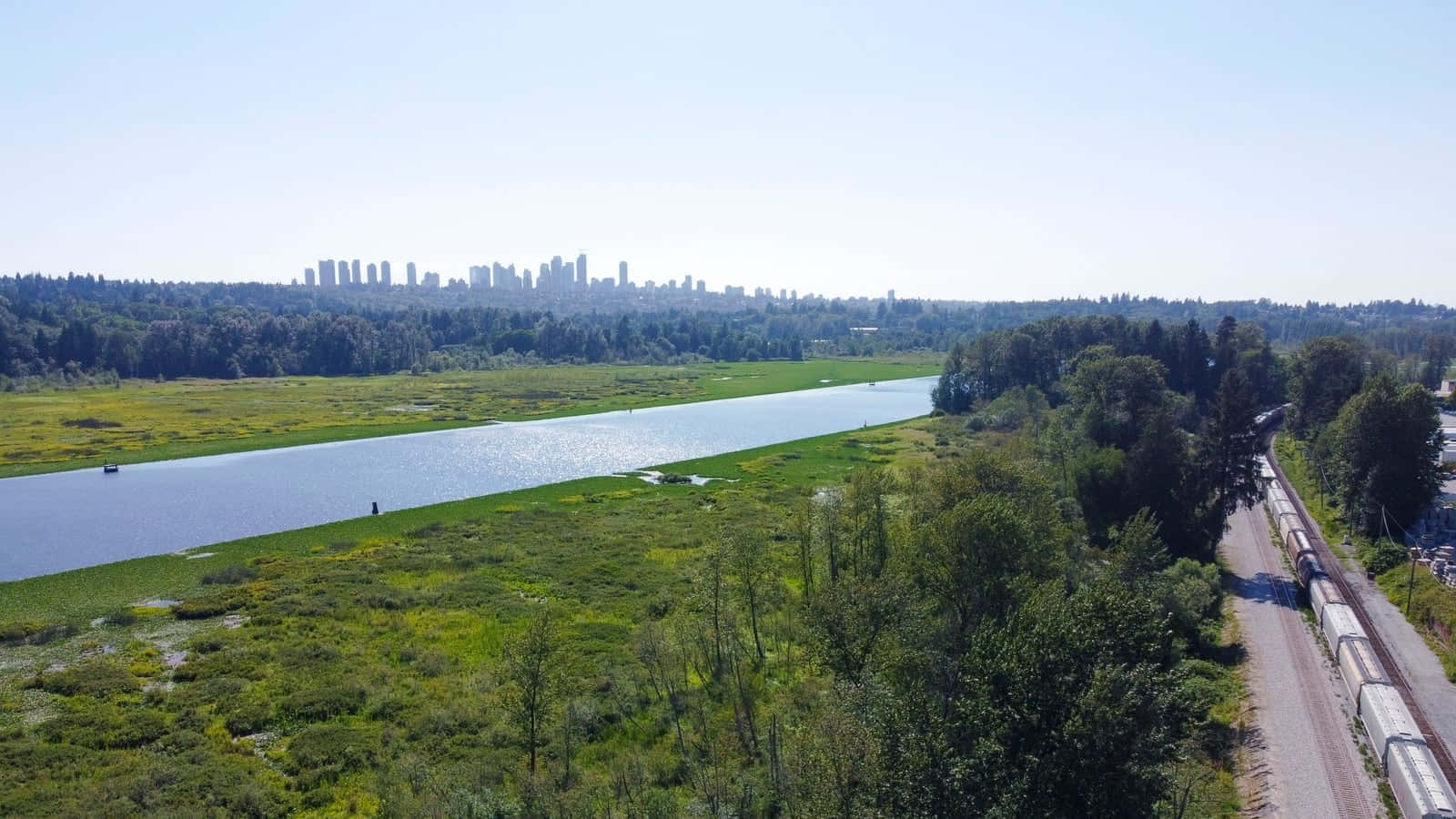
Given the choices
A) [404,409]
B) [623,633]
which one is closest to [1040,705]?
[623,633]

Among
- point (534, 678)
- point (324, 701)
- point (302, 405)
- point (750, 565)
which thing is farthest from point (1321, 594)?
point (302, 405)

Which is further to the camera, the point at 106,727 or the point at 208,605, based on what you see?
the point at 208,605

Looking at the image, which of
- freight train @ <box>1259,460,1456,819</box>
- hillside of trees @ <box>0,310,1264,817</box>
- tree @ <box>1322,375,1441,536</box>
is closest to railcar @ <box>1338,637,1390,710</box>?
freight train @ <box>1259,460,1456,819</box>

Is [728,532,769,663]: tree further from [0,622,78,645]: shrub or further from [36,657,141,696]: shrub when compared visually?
[0,622,78,645]: shrub

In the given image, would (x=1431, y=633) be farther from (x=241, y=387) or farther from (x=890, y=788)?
(x=241, y=387)

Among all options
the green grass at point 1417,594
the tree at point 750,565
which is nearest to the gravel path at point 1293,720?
the green grass at point 1417,594

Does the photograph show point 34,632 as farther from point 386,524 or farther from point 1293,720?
point 1293,720
